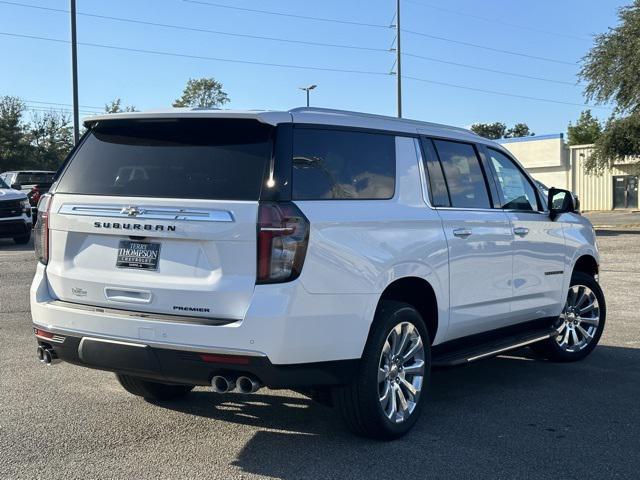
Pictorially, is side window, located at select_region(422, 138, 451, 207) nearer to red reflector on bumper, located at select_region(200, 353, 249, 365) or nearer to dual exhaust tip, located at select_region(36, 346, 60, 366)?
red reflector on bumper, located at select_region(200, 353, 249, 365)

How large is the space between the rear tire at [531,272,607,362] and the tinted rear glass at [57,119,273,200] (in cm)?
392

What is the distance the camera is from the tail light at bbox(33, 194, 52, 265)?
478 centimetres

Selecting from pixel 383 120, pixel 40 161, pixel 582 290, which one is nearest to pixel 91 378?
pixel 383 120

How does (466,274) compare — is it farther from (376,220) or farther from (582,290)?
(582,290)

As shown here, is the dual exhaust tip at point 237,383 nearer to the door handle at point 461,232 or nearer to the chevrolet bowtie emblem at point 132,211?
the chevrolet bowtie emblem at point 132,211

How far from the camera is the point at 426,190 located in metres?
5.25

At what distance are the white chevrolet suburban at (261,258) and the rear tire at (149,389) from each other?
17mm

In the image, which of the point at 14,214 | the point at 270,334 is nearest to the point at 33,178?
the point at 14,214

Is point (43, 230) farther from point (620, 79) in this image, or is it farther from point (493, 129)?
point (493, 129)

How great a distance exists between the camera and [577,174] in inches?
2029

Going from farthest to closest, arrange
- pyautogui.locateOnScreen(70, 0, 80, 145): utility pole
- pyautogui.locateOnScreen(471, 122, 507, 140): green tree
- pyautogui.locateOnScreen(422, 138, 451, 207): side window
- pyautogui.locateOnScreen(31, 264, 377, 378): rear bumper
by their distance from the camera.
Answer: pyautogui.locateOnScreen(471, 122, 507, 140): green tree < pyautogui.locateOnScreen(70, 0, 80, 145): utility pole < pyautogui.locateOnScreen(422, 138, 451, 207): side window < pyautogui.locateOnScreen(31, 264, 377, 378): rear bumper

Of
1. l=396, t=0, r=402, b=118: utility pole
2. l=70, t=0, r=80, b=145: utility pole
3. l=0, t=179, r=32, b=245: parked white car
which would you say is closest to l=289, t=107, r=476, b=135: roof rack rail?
l=0, t=179, r=32, b=245: parked white car

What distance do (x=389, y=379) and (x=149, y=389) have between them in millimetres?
1816

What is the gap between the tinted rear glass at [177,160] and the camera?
4.25 metres
